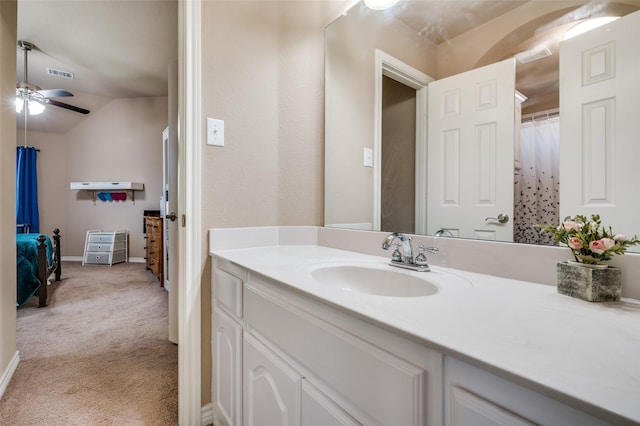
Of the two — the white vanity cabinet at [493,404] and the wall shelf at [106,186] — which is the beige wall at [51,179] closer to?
the wall shelf at [106,186]

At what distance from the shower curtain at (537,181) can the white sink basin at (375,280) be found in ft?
1.03

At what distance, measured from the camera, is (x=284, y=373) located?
0.77m

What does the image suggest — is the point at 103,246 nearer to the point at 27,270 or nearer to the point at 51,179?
the point at 51,179

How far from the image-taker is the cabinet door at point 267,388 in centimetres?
75

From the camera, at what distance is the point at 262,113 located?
4.72 feet

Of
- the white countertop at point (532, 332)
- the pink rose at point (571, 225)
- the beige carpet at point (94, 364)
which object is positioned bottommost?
the beige carpet at point (94, 364)

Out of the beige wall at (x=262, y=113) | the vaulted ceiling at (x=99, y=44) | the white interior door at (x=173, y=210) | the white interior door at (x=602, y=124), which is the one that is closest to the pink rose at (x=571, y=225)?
the white interior door at (x=602, y=124)

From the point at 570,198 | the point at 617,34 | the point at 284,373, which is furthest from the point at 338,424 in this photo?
the point at 617,34

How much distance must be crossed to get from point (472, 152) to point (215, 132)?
40.4 inches

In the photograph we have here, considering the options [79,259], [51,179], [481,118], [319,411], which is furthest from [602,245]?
[51,179]

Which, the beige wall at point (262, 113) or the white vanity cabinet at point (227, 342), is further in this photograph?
the beige wall at point (262, 113)

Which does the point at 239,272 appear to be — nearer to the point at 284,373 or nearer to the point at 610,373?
the point at 284,373

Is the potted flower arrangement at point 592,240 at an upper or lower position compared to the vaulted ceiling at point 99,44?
lower

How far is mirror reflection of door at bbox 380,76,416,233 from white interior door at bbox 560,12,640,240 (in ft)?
1.72
